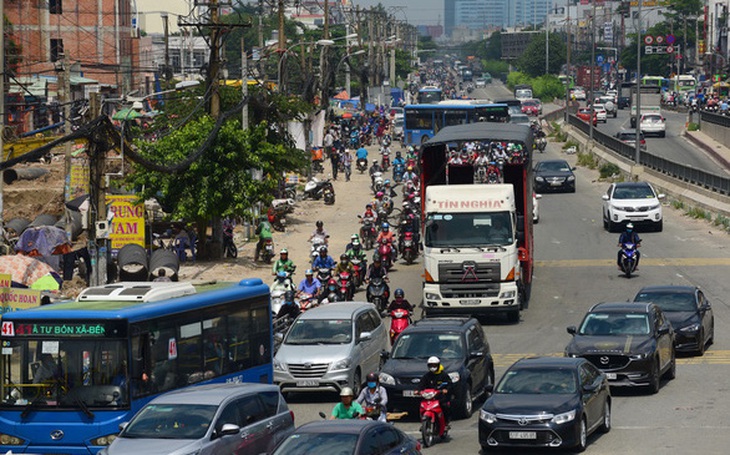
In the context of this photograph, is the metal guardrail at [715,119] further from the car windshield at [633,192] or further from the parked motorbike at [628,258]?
the parked motorbike at [628,258]

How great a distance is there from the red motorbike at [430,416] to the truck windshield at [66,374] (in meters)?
4.64

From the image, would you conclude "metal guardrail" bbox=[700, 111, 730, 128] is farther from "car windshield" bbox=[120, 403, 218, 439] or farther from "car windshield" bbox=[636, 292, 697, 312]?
"car windshield" bbox=[120, 403, 218, 439]

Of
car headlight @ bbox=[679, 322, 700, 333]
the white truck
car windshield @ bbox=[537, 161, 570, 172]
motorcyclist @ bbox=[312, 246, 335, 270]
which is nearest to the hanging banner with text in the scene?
motorcyclist @ bbox=[312, 246, 335, 270]

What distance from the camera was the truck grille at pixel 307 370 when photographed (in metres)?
23.1

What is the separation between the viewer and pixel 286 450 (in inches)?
586

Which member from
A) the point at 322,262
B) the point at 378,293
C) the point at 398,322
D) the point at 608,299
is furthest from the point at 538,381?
the point at 608,299

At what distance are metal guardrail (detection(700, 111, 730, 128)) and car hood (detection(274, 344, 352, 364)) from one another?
222 ft

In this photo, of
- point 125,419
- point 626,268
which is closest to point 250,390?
point 125,419

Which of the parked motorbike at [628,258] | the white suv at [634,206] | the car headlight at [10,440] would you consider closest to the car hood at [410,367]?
the car headlight at [10,440]

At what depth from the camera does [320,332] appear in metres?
24.1

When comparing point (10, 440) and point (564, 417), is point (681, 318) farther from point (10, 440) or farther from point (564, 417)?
point (10, 440)

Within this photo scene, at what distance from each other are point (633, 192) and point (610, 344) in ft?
80.5

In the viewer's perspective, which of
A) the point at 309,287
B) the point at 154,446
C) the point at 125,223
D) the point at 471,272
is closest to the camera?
the point at 154,446

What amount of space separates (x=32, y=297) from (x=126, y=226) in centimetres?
1147
